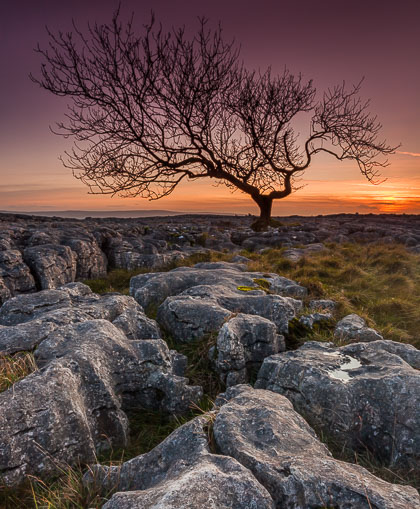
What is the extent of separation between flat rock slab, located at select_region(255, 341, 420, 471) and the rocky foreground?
1 cm

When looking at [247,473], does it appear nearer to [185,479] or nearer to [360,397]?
[185,479]

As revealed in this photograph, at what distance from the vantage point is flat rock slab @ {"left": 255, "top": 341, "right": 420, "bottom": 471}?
11.3ft

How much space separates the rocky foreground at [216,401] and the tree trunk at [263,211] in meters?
18.3

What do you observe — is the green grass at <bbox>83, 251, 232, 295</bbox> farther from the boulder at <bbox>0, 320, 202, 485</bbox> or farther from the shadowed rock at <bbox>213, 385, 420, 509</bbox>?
the shadowed rock at <bbox>213, 385, 420, 509</bbox>

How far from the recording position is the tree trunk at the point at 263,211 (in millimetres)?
25203

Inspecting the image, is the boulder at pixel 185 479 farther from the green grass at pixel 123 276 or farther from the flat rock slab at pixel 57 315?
the green grass at pixel 123 276

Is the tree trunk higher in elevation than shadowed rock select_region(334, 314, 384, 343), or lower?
higher

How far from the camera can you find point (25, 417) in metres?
3.03

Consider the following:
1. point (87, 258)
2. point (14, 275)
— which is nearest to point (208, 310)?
point (14, 275)

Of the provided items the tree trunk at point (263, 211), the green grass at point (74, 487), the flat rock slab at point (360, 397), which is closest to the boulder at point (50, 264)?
the green grass at point (74, 487)

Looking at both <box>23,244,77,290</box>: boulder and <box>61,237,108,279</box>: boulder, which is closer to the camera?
<box>23,244,77,290</box>: boulder

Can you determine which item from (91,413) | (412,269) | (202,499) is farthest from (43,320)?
(412,269)

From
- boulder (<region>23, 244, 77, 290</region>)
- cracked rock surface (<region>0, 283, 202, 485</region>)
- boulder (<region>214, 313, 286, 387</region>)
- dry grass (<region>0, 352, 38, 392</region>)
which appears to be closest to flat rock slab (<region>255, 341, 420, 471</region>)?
boulder (<region>214, 313, 286, 387</region>)

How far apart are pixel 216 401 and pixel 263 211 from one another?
23286mm
